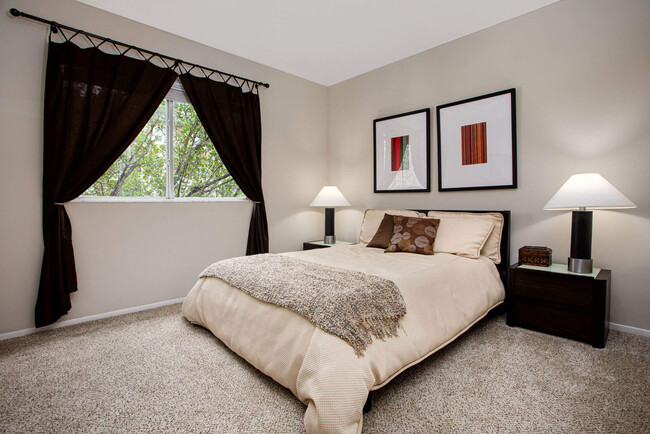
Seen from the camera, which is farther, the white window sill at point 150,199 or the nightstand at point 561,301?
the white window sill at point 150,199

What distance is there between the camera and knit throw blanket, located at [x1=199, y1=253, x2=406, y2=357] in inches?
58.3

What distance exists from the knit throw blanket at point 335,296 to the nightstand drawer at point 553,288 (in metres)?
1.34

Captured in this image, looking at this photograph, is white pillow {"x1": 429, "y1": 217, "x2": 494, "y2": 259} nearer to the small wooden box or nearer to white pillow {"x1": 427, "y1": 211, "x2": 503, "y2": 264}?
white pillow {"x1": 427, "y1": 211, "x2": 503, "y2": 264}

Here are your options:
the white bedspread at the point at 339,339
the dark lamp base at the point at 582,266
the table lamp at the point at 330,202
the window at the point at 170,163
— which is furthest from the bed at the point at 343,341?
the window at the point at 170,163

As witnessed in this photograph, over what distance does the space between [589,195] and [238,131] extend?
3173 mm

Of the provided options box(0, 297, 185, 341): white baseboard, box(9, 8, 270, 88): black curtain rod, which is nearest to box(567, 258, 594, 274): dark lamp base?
box(0, 297, 185, 341): white baseboard

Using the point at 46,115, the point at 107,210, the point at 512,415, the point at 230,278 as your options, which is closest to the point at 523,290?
the point at 512,415

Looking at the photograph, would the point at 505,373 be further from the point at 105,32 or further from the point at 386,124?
the point at 105,32

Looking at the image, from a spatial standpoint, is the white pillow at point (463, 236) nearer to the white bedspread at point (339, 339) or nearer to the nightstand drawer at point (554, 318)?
the white bedspread at point (339, 339)

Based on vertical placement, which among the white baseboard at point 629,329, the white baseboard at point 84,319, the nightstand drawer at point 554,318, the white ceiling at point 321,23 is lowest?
the white baseboard at point 629,329

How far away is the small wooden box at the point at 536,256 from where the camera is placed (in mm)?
2473

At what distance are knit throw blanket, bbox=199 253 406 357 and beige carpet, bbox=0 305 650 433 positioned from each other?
0.39m

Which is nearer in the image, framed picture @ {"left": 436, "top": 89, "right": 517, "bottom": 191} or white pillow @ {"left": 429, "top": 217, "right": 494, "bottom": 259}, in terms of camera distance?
white pillow @ {"left": 429, "top": 217, "right": 494, "bottom": 259}

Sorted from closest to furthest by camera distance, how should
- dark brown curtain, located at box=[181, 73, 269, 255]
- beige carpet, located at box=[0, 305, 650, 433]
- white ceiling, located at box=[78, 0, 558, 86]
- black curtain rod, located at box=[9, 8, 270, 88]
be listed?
beige carpet, located at box=[0, 305, 650, 433] < black curtain rod, located at box=[9, 8, 270, 88] < white ceiling, located at box=[78, 0, 558, 86] < dark brown curtain, located at box=[181, 73, 269, 255]
